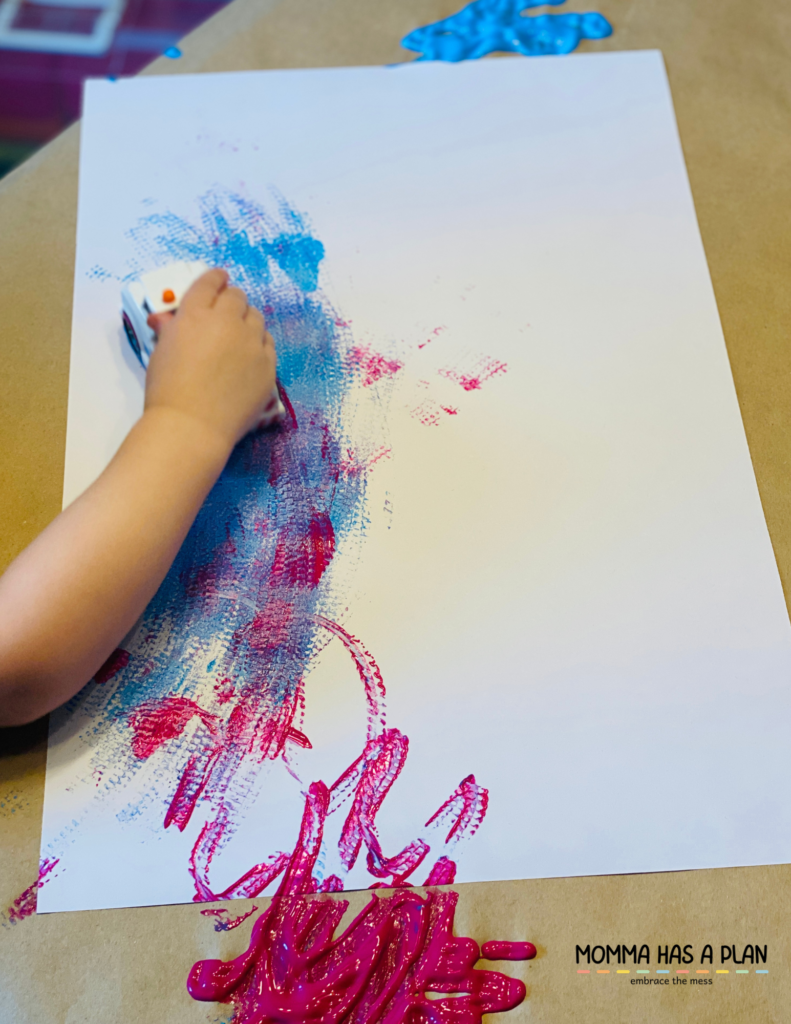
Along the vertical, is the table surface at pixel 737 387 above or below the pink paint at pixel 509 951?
above

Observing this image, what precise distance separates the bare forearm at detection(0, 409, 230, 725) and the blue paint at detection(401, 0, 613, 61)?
0.47m

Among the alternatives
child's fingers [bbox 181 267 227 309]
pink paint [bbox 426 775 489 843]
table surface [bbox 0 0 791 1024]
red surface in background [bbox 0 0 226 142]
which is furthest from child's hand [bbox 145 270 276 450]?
red surface in background [bbox 0 0 226 142]

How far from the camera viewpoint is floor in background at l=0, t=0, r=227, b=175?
1.04 m

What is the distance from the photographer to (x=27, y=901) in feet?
1.69

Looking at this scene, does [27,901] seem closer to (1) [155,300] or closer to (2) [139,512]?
(2) [139,512]

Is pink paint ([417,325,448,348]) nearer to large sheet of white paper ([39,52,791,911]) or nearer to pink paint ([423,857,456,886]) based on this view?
large sheet of white paper ([39,52,791,911])

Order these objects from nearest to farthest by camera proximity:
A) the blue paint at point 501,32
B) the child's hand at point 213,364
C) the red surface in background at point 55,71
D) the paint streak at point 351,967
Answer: the paint streak at point 351,967 → the child's hand at point 213,364 → the blue paint at point 501,32 → the red surface in background at point 55,71

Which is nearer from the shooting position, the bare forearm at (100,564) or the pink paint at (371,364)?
the bare forearm at (100,564)

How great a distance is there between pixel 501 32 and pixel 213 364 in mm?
466

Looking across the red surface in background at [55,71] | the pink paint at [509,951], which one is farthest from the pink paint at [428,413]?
the red surface in background at [55,71]

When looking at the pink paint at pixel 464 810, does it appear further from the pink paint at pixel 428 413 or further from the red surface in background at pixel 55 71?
the red surface in background at pixel 55 71

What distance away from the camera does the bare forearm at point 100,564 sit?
0.51 metres

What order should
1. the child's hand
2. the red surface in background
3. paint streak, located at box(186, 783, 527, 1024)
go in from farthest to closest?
1. the red surface in background
2. the child's hand
3. paint streak, located at box(186, 783, 527, 1024)

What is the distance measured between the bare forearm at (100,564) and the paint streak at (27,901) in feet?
0.31
